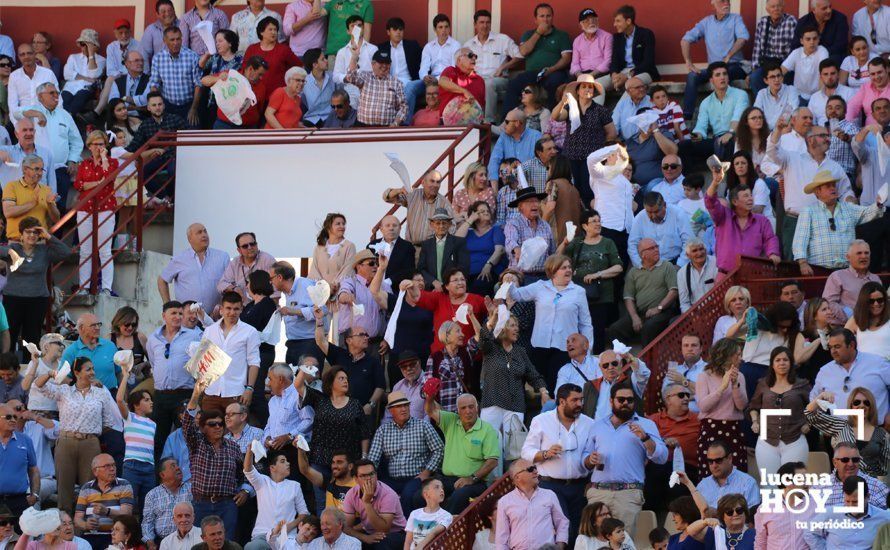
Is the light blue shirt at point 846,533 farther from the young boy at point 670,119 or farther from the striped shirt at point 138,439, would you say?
the young boy at point 670,119

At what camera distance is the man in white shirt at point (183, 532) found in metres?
16.5

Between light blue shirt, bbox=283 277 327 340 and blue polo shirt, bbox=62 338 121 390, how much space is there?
1650mm

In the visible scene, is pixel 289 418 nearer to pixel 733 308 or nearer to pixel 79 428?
pixel 79 428

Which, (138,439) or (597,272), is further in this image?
(597,272)

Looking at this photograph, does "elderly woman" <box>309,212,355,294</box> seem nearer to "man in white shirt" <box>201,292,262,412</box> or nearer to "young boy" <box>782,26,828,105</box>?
"man in white shirt" <box>201,292,262,412</box>

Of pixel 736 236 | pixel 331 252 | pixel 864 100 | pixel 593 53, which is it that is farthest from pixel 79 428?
pixel 864 100

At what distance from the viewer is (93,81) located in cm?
2466

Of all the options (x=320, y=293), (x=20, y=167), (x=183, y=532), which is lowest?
(x=183, y=532)

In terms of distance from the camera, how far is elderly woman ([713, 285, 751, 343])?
1753cm

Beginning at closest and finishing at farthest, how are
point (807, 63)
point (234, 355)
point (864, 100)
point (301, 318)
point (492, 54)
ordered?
1. point (234, 355)
2. point (301, 318)
3. point (864, 100)
4. point (807, 63)
5. point (492, 54)

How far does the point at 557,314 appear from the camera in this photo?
1778 centimetres

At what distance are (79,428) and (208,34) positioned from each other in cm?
758

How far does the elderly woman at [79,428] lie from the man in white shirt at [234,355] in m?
0.93

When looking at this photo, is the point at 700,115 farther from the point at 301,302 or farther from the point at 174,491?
the point at 174,491
